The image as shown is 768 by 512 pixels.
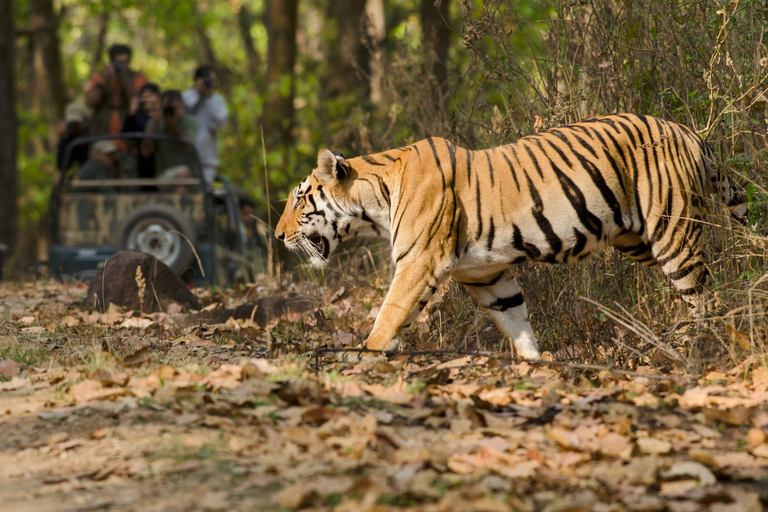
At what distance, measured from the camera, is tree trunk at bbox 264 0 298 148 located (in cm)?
1408

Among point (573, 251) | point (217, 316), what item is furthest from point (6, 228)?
point (573, 251)

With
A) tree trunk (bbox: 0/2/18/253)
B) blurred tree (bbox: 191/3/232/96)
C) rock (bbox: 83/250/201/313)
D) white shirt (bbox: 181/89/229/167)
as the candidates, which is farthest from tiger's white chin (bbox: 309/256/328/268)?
blurred tree (bbox: 191/3/232/96)

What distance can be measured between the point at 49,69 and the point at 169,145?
10.4m

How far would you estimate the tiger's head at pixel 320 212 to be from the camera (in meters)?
5.07

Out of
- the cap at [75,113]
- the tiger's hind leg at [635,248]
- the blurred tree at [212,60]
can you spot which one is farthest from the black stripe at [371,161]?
the blurred tree at [212,60]

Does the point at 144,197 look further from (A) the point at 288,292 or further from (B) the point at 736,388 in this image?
(B) the point at 736,388

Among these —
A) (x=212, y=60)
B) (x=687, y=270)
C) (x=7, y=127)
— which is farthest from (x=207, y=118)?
(x=212, y=60)

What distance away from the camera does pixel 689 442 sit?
3.15 meters

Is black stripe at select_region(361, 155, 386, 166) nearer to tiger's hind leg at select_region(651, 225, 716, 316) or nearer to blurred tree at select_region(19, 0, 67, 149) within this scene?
tiger's hind leg at select_region(651, 225, 716, 316)

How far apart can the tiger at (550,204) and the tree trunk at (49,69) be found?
1622 cm

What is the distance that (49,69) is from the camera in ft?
63.0

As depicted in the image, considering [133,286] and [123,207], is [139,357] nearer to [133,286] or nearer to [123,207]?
[133,286]

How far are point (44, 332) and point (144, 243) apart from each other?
4.20 meters

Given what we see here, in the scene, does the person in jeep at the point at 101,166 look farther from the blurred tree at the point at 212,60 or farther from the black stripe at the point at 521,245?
the blurred tree at the point at 212,60
